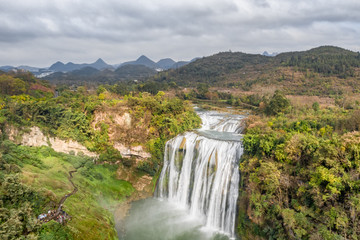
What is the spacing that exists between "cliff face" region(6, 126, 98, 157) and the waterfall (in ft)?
26.9

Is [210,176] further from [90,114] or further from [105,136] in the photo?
[90,114]

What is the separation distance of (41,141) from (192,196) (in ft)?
51.8

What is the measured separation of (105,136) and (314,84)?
41.6 metres

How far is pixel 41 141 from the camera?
20.6 metres

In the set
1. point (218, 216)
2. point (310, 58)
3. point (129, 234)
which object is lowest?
point (129, 234)

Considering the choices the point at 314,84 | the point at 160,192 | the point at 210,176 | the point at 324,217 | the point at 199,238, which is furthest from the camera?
the point at 314,84

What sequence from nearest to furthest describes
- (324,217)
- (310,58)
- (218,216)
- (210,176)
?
(324,217), (218,216), (210,176), (310,58)

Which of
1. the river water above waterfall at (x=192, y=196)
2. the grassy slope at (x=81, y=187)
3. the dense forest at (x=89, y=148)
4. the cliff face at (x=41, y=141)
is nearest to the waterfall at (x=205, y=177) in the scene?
the river water above waterfall at (x=192, y=196)

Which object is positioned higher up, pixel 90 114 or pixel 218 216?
pixel 90 114

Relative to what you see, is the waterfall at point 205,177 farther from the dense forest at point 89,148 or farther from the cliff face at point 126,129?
the cliff face at point 126,129

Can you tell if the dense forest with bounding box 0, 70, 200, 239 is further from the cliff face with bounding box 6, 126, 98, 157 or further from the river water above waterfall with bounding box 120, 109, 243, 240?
the river water above waterfall with bounding box 120, 109, 243, 240

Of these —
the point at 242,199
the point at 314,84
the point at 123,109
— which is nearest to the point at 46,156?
the point at 123,109

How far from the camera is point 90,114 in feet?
72.3

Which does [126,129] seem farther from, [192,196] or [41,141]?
[192,196]
